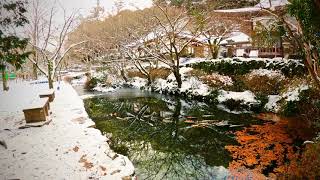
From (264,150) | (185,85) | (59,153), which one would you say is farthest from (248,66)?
(59,153)

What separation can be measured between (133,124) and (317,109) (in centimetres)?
975

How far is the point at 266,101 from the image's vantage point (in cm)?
1830

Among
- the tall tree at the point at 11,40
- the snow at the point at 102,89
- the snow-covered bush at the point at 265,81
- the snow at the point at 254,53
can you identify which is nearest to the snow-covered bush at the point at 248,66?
the snow-covered bush at the point at 265,81

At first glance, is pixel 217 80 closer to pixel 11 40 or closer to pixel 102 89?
pixel 102 89

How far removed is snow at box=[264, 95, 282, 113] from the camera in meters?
17.3

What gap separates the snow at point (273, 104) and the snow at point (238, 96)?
0.84 m

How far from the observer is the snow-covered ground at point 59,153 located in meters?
8.07

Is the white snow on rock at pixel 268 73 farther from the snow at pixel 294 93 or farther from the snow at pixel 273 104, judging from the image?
the snow at pixel 294 93

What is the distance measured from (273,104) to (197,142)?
7460 mm

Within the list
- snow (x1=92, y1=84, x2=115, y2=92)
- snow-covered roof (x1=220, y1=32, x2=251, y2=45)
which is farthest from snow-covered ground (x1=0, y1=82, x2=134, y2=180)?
snow-covered roof (x1=220, y1=32, x2=251, y2=45)

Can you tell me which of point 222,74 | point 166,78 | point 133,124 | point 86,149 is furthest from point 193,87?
point 86,149

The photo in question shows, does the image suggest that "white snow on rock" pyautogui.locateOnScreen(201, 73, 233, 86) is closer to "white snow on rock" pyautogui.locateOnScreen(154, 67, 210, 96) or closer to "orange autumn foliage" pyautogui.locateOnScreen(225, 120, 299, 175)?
"white snow on rock" pyautogui.locateOnScreen(154, 67, 210, 96)

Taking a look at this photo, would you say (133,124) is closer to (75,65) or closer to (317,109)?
(317,109)

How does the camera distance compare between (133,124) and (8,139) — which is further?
(133,124)
